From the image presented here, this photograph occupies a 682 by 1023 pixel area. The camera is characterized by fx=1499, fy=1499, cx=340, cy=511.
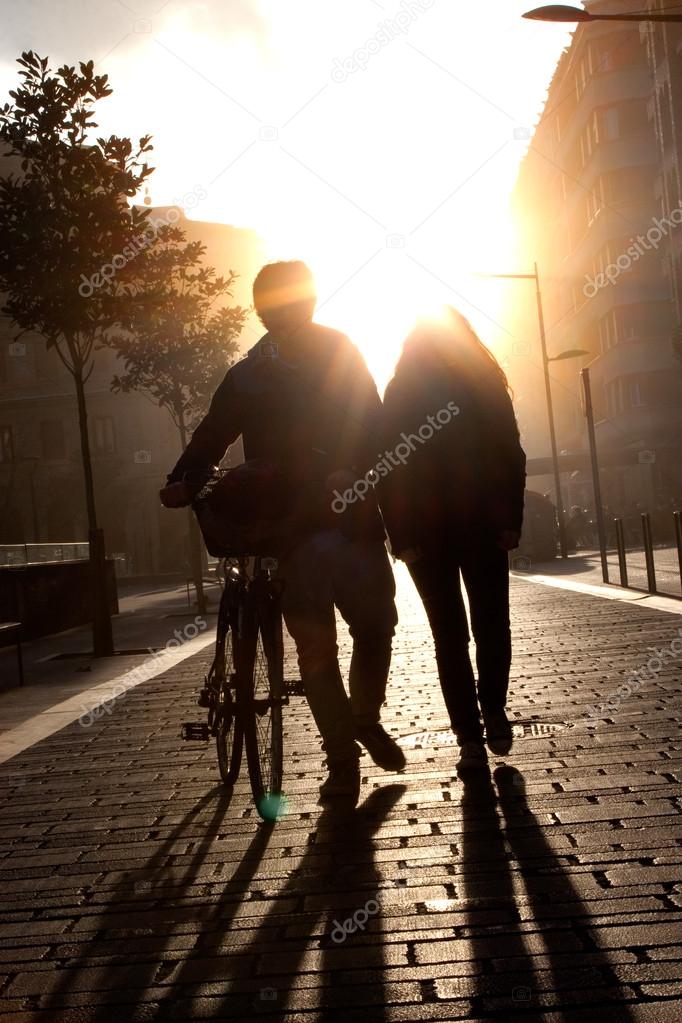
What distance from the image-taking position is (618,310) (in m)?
63.4

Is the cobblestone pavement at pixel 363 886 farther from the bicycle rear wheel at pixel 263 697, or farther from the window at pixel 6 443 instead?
the window at pixel 6 443

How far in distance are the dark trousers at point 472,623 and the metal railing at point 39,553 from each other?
14.5 m

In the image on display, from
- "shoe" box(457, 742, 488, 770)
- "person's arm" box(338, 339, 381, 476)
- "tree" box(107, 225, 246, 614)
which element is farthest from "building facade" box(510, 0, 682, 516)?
"person's arm" box(338, 339, 381, 476)

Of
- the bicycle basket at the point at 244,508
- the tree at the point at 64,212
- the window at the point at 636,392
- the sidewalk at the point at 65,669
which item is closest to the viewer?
the bicycle basket at the point at 244,508

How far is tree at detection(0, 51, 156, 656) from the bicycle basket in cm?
1051

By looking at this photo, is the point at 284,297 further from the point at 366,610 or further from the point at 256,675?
the point at 256,675

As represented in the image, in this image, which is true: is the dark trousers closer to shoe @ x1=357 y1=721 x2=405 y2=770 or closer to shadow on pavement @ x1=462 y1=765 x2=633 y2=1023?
shoe @ x1=357 y1=721 x2=405 y2=770

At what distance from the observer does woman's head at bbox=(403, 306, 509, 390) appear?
6172 millimetres

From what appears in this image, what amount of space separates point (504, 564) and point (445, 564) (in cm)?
27

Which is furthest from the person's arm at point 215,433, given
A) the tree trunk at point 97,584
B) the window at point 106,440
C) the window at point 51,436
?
the window at point 51,436

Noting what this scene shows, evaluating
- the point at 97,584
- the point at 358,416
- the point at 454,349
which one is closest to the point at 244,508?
the point at 358,416

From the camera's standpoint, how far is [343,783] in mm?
5645

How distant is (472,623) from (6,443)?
214 ft

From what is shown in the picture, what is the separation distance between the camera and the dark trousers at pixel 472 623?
6094 millimetres
